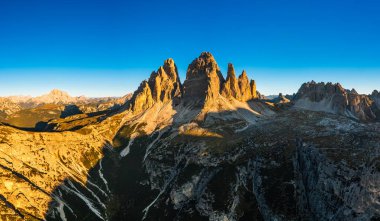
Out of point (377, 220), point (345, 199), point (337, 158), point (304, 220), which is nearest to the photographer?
point (377, 220)

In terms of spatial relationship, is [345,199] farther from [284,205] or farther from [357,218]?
[284,205]

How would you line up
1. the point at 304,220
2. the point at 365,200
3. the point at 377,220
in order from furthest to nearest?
the point at 304,220 < the point at 365,200 < the point at 377,220

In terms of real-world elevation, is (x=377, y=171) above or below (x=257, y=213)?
above

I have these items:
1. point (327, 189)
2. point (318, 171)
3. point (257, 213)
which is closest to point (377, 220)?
point (327, 189)

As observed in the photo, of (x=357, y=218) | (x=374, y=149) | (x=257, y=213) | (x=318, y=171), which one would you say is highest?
(x=374, y=149)

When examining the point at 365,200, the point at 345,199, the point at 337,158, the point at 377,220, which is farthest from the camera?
the point at 337,158

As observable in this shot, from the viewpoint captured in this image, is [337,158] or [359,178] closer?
[359,178]

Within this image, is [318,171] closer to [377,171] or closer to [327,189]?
[327,189]

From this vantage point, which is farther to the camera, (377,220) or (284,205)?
(284,205)

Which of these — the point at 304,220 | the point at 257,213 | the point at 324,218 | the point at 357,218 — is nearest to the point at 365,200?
the point at 357,218
